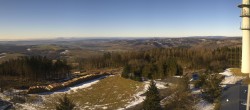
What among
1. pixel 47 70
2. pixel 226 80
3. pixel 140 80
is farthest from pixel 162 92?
pixel 47 70

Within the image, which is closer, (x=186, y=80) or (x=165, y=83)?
(x=186, y=80)

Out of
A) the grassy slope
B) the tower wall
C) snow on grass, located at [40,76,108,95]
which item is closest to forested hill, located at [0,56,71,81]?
snow on grass, located at [40,76,108,95]

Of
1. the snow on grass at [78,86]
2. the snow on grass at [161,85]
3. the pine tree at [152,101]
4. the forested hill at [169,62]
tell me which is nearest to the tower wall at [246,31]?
the pine tree at [152,101]

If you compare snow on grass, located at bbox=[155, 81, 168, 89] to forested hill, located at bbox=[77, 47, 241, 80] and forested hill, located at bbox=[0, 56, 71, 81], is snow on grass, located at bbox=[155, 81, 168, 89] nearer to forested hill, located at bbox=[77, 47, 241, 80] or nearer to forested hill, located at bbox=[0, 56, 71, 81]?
forested hill, located at bbox=[77, 47, 241, 80]

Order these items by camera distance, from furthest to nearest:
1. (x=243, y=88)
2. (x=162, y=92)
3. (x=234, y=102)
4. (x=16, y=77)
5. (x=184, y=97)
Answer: (x=16, y=77) → (x=162, y=92) → (x=243, y=88) → (x=184, y=97) → (x=234, y=102)

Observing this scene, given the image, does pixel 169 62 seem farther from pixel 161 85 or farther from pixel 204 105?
pixel 204 105

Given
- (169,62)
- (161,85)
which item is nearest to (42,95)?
(161,85)

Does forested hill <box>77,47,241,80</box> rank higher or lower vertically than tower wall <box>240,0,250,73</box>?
lower

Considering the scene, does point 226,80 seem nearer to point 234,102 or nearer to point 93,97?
point 234,102

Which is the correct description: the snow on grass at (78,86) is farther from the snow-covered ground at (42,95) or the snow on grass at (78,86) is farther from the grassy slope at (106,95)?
the grassy slope at (106,95)
